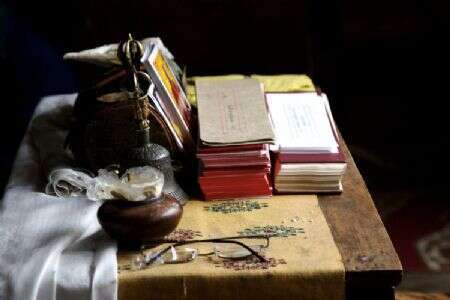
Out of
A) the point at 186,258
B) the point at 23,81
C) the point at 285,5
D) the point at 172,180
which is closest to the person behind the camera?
the point at 186,258

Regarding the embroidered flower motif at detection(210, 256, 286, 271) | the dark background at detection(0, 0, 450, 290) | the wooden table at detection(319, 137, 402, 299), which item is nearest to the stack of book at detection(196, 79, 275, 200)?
the wooden table at detection(319, 137, 402, 299)

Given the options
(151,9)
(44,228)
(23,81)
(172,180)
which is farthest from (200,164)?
(151,9)

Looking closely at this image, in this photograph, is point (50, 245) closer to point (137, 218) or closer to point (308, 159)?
point (137, 218)

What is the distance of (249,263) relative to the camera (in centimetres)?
108

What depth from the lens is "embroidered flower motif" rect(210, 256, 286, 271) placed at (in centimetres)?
107

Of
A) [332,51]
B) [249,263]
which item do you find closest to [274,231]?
[249,263]

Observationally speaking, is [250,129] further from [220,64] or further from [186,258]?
[220,64]

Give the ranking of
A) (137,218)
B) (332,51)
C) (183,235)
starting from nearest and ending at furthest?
1. (137,218)
2. (183,235)
3. (332,51)

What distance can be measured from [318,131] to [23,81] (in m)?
1.02

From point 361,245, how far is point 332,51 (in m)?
1.77

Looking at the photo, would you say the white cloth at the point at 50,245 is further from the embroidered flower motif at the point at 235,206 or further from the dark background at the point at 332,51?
the dark background at the point at 332,51

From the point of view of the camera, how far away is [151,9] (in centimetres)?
257

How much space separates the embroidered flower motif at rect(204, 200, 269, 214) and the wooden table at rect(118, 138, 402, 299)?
11cm

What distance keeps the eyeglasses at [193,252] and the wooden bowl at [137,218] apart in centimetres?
3
